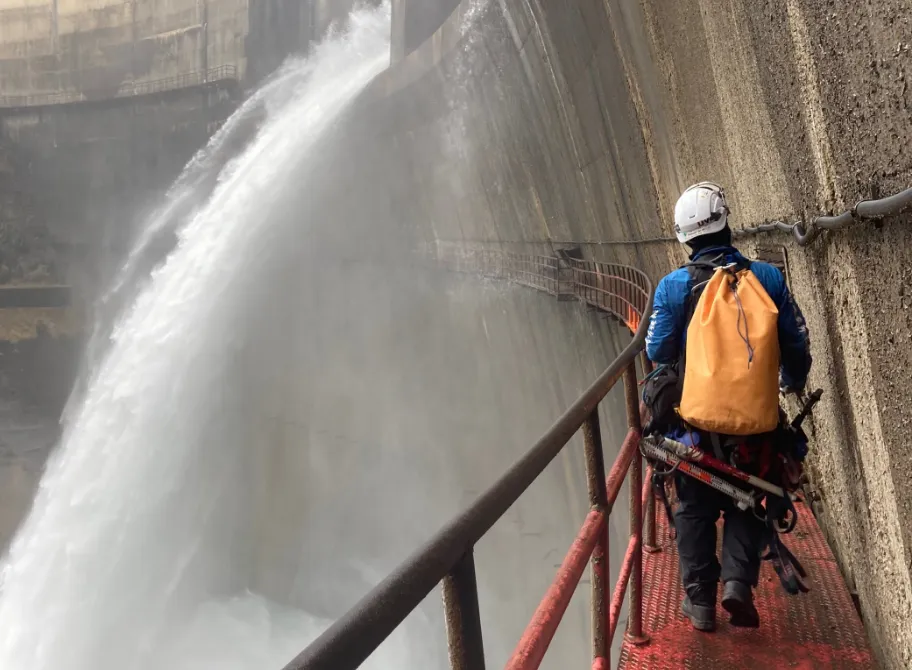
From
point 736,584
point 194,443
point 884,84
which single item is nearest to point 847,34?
point 884,84

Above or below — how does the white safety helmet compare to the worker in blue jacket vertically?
above

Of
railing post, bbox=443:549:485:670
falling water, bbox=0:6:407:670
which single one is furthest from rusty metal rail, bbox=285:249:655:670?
falling water, bbox=0:6:407:670

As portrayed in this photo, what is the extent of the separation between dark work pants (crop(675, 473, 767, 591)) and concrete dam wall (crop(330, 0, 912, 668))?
1.18 feet

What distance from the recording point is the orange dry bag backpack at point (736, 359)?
85.1 inches

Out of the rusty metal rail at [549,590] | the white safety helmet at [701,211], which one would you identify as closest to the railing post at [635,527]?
the rusty metal rail at [549,590]

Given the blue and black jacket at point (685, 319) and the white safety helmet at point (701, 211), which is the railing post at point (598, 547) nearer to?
the blue and black jacket at point (685, 319)

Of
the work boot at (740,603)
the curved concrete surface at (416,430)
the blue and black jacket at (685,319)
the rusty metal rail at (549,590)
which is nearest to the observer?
the rusty metal rail at (549,590)

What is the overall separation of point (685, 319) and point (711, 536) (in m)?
0.76

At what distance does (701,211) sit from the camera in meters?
2.46

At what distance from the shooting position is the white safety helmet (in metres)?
2.44

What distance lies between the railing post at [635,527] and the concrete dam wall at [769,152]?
70cm

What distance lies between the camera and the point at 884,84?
167 cm

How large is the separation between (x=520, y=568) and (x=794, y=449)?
10.4 meters

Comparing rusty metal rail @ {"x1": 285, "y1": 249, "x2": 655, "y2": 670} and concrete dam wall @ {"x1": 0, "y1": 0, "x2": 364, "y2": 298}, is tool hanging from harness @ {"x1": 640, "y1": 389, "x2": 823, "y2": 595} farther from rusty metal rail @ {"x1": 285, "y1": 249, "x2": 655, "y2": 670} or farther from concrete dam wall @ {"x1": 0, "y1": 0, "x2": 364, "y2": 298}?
concrete dam wall @ {"x1": 0, "y1": 0, "x2": 364, "y2": 298}
